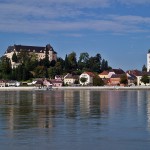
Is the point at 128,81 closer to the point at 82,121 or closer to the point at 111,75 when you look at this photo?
the point at 111,75

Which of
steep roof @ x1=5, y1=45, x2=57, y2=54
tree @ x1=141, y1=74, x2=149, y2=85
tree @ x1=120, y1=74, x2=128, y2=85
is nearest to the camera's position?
tree @ x1=141, y1=74, x2=149, y2=85

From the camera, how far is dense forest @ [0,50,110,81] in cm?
15125

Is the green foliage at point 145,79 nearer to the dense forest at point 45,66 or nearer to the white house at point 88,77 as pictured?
the white house at point 88,77

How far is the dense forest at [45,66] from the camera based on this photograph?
151250 millimetres

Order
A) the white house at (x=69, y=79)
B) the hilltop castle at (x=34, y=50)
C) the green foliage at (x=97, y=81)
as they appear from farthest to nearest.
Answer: the hilltop castle at (x=34, y=50)
the white house at (x=69, y=79)
the green foliage at (x=97, y=81)

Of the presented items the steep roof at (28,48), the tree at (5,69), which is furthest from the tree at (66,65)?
the steep roof at (28,48)

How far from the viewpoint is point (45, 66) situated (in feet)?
517

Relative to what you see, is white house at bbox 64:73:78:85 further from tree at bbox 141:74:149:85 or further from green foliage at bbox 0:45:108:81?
tree at bbox 141:74:149:85

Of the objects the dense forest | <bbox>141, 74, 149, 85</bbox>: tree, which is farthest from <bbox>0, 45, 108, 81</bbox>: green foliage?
<bbox>141, 74, 149, 85</bbox>: tree

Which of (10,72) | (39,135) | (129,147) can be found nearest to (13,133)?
(39,135)

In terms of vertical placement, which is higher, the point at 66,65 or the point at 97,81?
the point at 66,65

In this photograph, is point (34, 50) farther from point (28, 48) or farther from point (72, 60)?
point (72, 60)

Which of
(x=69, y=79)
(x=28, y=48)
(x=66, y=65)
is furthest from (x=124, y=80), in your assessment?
(x=28, y=48)

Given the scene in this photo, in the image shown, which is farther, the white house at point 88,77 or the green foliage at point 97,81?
the white house at point 88,77
